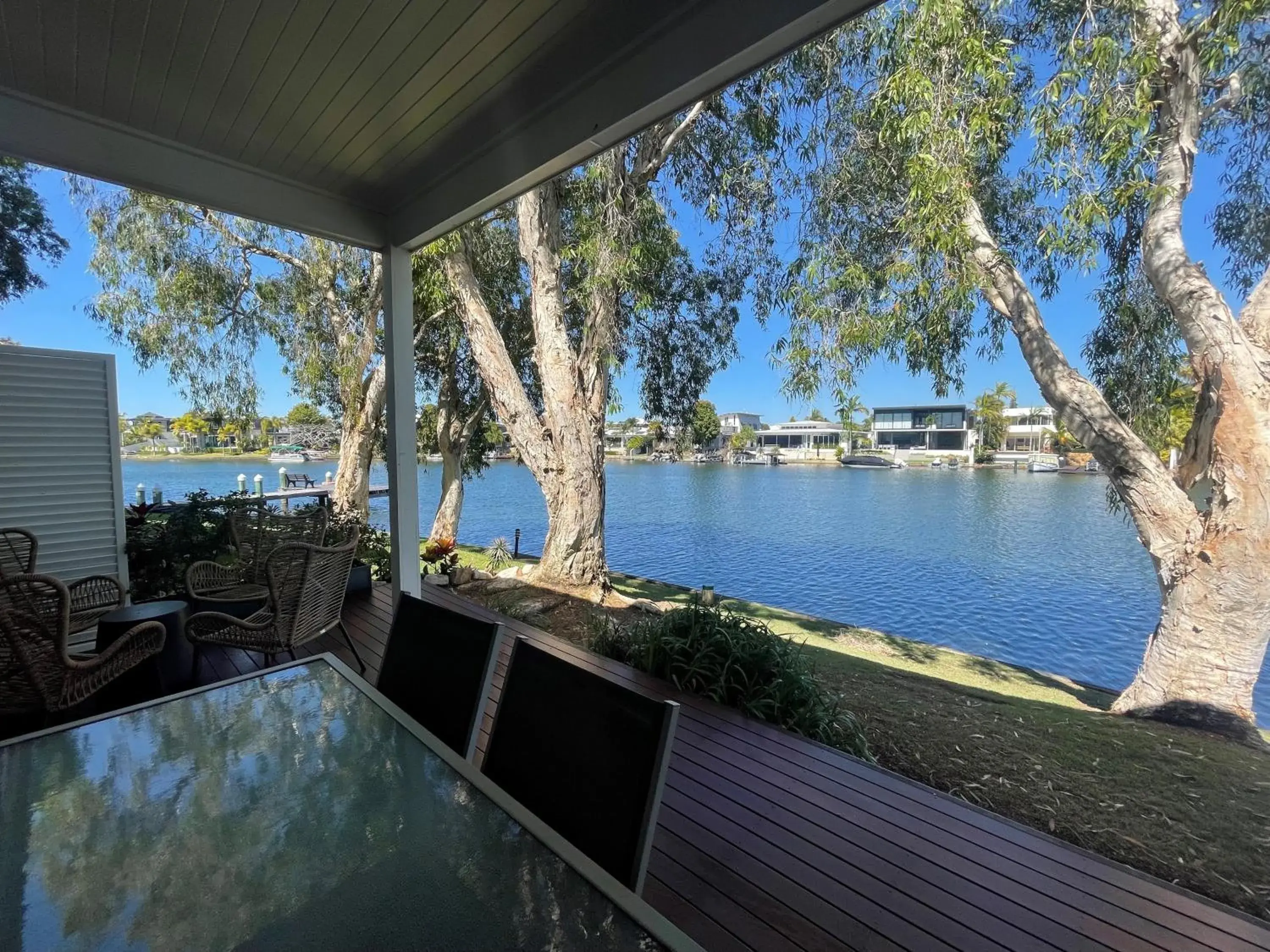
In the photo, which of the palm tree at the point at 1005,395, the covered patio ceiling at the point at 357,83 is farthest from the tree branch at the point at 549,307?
the palm tree at the point at 1005,395

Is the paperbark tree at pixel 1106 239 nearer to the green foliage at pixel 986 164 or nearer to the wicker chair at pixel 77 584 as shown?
the green foliage at pixel 986 164

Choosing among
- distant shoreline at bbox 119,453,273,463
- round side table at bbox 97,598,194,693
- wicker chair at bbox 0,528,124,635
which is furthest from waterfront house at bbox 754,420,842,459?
distant shoreline at bbox 119,453,273,463

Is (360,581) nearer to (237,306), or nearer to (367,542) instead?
(367,542)

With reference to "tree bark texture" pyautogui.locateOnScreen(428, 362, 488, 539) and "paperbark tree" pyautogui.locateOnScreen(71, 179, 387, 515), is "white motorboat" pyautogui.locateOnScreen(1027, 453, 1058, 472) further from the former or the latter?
"tree bark texture" pyautogui.locateOnScreen(428, 362, 488, 539)

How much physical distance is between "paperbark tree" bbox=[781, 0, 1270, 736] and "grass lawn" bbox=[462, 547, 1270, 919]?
0.70 m

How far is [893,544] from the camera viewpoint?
848cm

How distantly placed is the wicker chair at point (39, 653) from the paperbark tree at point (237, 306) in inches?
175

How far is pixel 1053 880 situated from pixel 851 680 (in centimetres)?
257

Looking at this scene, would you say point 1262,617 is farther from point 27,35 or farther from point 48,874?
point 27,35

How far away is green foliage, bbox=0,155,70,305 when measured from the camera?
508 cm

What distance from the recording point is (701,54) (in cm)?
157

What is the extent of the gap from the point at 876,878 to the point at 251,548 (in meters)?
4.30

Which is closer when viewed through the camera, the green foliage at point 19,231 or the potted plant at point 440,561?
the green foliage at point 19,231

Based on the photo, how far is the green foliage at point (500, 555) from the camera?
7.91 meters
